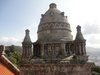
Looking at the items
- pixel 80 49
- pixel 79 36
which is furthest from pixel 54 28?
pixel 80 49

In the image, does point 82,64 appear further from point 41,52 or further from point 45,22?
point 45,22

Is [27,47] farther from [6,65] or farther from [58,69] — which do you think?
[6,65]

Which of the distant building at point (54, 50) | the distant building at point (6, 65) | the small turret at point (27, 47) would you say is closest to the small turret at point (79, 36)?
the distant building at point (54, 50)

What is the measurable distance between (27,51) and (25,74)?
4297 millimetres

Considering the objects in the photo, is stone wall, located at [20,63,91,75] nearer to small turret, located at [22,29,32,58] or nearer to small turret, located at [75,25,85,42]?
small turret, located at [22,29,32,58]

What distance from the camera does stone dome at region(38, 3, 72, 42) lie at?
37.0 meters

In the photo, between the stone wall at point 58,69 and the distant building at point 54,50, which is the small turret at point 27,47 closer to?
the distant building at point 54,50

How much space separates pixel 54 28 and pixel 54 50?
3.89 m

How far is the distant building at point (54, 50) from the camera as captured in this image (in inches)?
1248

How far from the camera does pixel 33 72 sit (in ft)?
105

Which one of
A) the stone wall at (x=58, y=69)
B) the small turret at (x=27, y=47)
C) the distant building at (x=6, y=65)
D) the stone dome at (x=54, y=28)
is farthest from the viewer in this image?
the stone dome at (x=54, y=28)

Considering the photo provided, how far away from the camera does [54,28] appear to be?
3725 centimetres

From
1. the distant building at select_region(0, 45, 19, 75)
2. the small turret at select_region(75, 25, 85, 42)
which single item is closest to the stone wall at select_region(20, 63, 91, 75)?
the small turret at select_region(75, 25, 85, 42)

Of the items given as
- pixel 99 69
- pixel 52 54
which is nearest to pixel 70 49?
pixel 52 54
